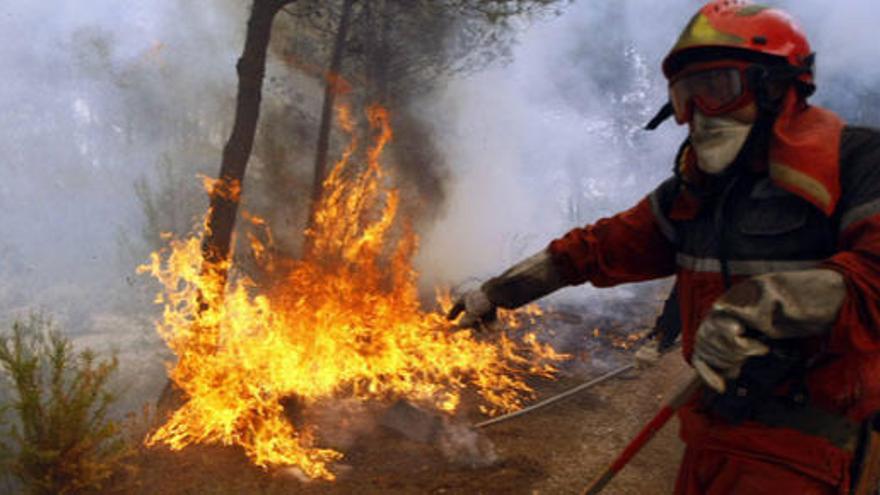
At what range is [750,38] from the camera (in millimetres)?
1986

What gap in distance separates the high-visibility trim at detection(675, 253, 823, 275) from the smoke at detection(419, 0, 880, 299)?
11828mm

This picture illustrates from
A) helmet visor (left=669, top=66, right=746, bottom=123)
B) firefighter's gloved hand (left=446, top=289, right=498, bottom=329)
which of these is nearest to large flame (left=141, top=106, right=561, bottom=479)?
firefighter's gloved hand (left=446, top=289, right=498, bottom=329)

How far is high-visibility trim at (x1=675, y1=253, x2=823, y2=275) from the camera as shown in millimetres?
1838

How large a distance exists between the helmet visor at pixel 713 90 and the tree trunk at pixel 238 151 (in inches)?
206

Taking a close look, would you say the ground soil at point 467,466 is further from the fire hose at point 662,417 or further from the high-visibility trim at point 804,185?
the high-visibility trim at point 804,185

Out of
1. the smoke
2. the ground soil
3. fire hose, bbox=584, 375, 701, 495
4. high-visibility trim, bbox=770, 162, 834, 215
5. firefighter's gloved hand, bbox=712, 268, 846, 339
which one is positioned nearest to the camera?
firefighter's gloved hand, bbox=712, 268, 846, 339

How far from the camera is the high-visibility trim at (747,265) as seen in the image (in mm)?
1838

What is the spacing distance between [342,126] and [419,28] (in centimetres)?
314

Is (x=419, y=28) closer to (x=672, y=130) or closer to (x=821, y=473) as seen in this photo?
(x=821, y=473)

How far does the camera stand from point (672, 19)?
73.3ft

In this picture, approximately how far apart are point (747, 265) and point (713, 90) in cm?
64

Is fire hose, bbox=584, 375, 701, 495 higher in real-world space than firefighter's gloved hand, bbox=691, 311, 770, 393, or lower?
lower

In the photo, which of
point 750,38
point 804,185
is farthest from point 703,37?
point 804,185

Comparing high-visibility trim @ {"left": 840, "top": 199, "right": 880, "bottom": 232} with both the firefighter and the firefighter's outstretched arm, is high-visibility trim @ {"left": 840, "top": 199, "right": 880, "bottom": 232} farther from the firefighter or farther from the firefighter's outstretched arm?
the firefighter's outstretched arm
